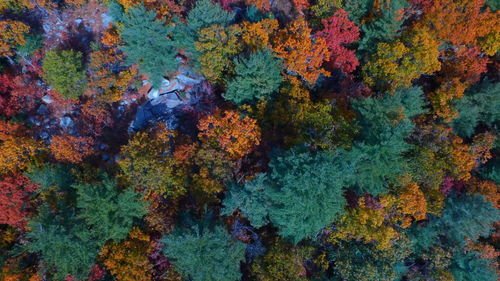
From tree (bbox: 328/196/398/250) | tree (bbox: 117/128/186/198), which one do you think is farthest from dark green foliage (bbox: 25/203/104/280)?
tree (bbox: 328/196/398/250)

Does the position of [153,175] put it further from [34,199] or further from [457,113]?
[457,113]

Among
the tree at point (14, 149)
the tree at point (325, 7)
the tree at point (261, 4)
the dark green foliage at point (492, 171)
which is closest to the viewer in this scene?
the tree at point (14, 149)


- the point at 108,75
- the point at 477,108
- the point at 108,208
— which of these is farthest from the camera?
the point at 477,108

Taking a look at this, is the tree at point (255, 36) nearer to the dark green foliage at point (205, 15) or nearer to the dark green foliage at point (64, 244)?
the dark green foliage at point (205, 15)

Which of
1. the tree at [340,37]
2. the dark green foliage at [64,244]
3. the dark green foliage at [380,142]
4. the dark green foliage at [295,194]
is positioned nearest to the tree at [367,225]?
the dark green foliage at [380,142]

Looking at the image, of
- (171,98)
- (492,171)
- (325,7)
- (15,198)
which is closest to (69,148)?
(15,198)

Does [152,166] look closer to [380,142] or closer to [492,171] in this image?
[380,142]

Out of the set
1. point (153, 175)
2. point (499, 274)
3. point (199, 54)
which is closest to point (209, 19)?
point (199, 54)
